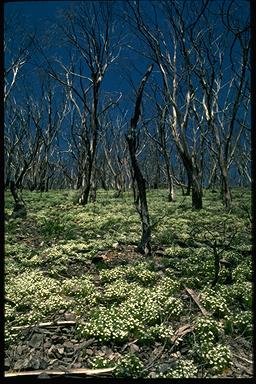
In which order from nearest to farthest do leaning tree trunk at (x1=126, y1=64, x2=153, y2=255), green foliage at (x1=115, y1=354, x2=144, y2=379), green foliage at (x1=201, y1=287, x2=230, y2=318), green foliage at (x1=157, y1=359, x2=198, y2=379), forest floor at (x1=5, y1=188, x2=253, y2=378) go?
1. green foliage at (x1=157, y1=359, x2=198, y2=379)
2. green foliage at (x1=115, y1=354, x2=144, y2=379)
3. forest floor at (x1=5, y1=188, x2=253, y2=378)
4. green foliage at (x1=201, y1=287, x2=230, y2=318)
5. leaning tree trunk at (x1=126, y1=64, x2=153, y2=255)

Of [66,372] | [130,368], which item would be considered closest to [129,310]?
[130,368]

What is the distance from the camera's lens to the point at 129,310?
593cm

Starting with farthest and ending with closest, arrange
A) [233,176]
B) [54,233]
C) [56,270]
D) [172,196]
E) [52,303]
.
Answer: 1. [233,176]
2. [172,196]
3. [54,233]
4. [56,270]
5. [52,303]

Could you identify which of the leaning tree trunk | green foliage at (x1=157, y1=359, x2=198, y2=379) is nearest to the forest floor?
green foliage at (x1=157, y1=359, x2=198, y2=379)

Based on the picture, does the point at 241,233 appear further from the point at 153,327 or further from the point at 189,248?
the point at 153,327

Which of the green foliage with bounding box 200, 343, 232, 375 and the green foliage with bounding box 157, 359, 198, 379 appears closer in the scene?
the green foliage with bounding box 157, 359, 198, 379

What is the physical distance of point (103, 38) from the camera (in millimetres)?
20281

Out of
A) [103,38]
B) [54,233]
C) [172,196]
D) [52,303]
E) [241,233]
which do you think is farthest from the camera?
[172,196]

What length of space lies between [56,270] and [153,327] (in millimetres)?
3913

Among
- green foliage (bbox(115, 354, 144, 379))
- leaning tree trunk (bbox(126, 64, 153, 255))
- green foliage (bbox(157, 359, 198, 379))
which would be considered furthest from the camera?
leaning tree trunk (bbox(126, 64, 153, 255))

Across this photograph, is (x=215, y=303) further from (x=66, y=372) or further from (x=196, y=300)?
(x=66, y=372)

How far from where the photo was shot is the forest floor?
4625 millimetres

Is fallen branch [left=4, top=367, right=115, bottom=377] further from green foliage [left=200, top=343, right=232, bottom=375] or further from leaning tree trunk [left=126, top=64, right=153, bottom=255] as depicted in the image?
leaning tree trunk [left=126, top=64, right=153, bottom=255]

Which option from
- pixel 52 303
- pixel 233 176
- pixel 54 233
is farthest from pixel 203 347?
pixel 233 176
